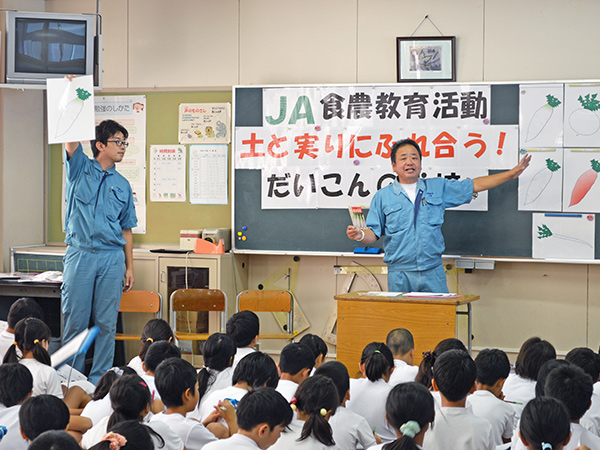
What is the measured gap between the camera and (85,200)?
163 inches

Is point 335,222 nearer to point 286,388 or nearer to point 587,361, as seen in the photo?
point 587,361

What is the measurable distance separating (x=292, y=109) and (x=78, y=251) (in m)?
1.83

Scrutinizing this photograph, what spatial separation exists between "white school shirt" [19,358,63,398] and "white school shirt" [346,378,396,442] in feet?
4.14

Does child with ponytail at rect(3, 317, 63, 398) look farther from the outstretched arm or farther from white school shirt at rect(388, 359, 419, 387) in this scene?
the outstretched arm

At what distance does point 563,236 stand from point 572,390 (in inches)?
104

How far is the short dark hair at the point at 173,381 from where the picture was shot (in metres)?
2.21

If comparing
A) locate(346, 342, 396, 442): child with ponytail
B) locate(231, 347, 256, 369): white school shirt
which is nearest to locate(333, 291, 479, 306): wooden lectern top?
locate(231, 347, 256, 369): white school shirt

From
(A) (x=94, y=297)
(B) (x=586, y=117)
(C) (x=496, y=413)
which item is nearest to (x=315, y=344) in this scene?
(C) (x=496, y=413)

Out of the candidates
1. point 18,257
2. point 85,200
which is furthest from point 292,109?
point 18,257

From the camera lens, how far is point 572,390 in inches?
82.0

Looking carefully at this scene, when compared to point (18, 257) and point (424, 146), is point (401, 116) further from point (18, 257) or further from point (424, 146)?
point (18, 257)

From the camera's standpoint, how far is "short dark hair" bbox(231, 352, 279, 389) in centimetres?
245

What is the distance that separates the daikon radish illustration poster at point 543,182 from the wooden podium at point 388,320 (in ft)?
4.21

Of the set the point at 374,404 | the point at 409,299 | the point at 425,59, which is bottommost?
the point at 374,404
